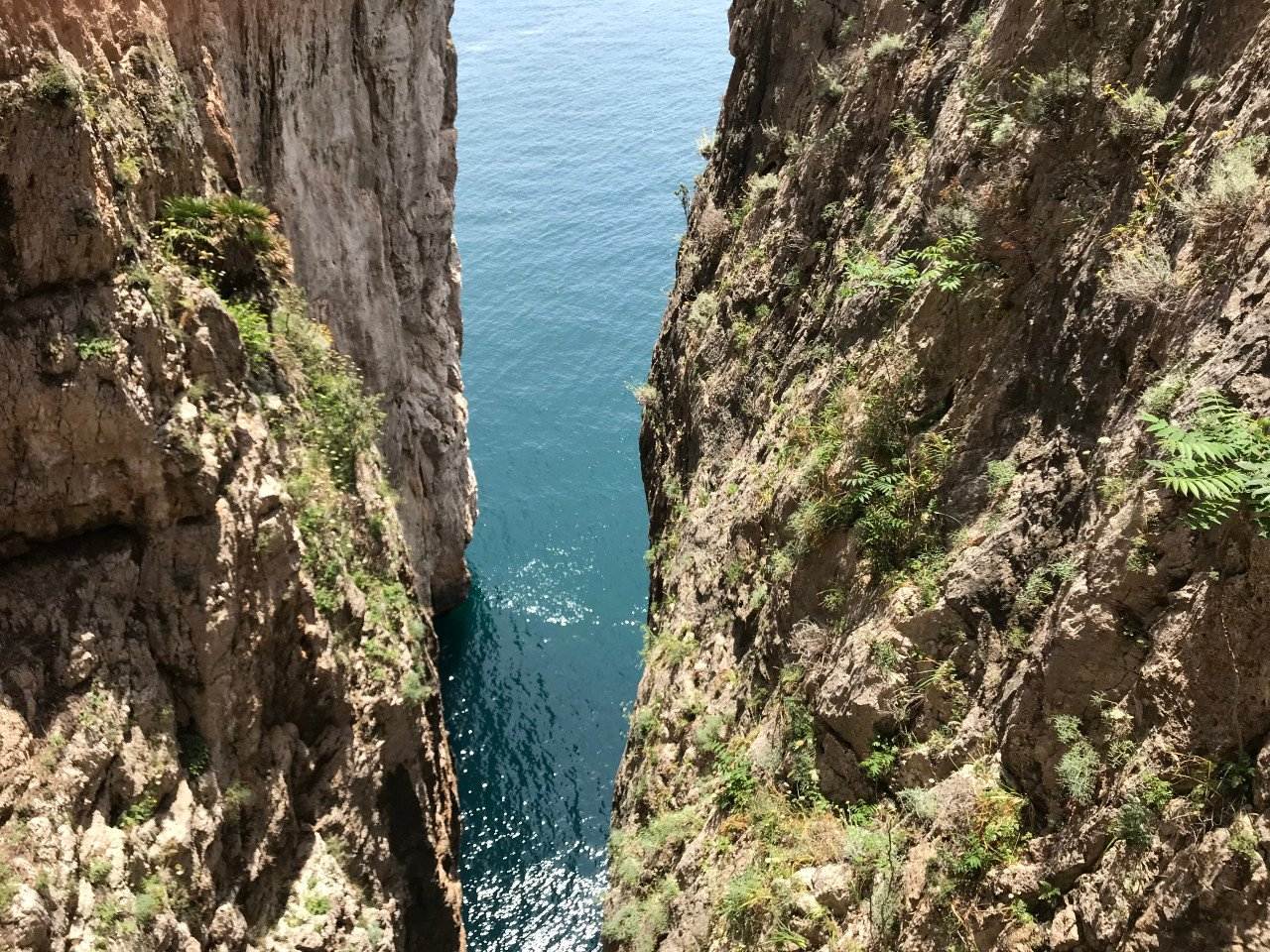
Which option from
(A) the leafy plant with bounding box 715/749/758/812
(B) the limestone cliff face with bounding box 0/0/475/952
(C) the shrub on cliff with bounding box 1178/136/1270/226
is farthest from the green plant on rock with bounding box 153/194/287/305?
(C) the shrub on cliff with bounding box 1178/136/1270/226

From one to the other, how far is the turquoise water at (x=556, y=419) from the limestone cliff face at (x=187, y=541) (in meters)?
4.61

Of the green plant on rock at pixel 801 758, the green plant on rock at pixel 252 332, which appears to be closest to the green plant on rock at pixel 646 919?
the green plant on rock at pixel 801 758

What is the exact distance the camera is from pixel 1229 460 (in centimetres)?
591

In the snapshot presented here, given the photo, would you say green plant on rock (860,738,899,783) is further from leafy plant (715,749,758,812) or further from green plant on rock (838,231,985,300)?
green plant on rock (838,231,985,300)

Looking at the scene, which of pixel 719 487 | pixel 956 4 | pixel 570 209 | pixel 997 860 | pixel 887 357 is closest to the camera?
pixel 997 860

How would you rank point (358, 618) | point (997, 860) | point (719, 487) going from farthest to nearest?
point (719, 487)
point (358, 618)
point (997, 860)

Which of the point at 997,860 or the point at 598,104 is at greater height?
the point at 598,104

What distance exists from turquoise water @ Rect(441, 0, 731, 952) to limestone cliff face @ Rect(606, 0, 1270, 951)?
22.8ft

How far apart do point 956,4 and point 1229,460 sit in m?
8.99

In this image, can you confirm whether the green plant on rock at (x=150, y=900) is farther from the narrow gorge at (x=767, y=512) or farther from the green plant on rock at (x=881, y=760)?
the green plant on rock at (x=881, y=760)

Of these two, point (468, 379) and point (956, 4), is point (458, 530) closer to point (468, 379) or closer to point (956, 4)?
point (468, 379)

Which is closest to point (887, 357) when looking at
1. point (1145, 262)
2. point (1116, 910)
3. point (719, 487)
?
point (1145, 262)

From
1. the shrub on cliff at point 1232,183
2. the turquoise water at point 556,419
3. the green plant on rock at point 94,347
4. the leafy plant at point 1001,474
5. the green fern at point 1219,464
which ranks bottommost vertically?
the turquoise water at point 556,419

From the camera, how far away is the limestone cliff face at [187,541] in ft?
29.8
